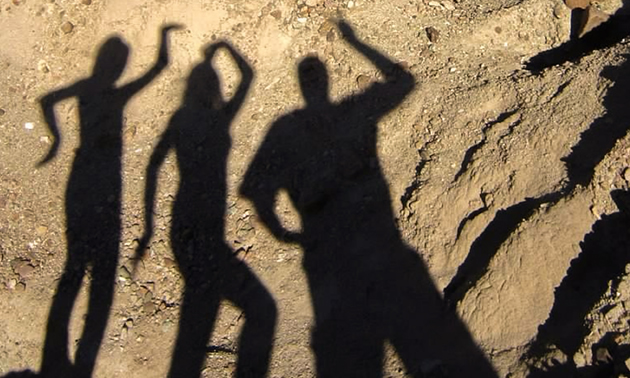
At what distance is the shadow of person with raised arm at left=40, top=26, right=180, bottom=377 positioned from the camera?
14.5 feet

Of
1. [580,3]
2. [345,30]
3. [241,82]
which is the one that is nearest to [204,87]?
[241,82]

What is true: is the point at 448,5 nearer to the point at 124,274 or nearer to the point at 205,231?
the point at 205,231

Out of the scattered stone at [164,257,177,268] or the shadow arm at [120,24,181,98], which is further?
the shadow arm at [120,24,181,98]

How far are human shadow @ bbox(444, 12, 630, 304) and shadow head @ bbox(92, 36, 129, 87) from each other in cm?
285

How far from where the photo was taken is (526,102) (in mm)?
4258

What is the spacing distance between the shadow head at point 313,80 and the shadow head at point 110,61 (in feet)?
4.12

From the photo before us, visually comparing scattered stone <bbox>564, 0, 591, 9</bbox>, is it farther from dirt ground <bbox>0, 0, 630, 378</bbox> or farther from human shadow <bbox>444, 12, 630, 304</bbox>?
human shadow <bbox>444, 12, 630, 304</bbox>

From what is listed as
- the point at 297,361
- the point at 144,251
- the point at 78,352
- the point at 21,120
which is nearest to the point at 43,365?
the point at 78,352

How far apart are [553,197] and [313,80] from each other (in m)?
1.90

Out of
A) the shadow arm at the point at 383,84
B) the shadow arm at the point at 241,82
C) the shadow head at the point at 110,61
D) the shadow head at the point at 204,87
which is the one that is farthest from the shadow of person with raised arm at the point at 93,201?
the shadow arm at the point at 383,84

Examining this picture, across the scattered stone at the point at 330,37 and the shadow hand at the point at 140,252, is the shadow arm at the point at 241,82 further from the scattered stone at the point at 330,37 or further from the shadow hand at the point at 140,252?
the shadow hand at the point at 140,252

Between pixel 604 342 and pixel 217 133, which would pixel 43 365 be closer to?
pixel 217 133

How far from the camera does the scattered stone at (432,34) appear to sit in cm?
496

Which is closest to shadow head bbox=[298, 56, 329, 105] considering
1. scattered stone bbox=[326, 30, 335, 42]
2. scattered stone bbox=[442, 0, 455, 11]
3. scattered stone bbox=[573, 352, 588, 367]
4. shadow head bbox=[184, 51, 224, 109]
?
scattered stone bbox=[326, 30, 335, 42]
